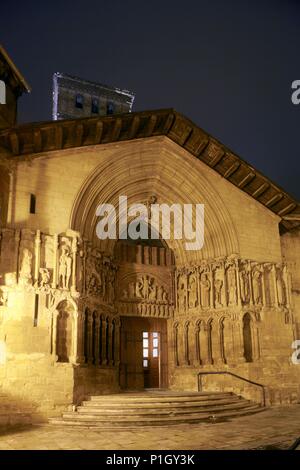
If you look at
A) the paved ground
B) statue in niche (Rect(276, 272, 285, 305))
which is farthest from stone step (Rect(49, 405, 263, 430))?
statue in niche (Rect(276, 272, 285, 305))

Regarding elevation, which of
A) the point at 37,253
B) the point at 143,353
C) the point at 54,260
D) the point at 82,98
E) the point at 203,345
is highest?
the point at 82,98

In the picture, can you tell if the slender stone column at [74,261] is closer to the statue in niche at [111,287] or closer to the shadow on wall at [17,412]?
the statue in niche at [111,287]

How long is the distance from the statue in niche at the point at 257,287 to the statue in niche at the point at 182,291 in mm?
2133

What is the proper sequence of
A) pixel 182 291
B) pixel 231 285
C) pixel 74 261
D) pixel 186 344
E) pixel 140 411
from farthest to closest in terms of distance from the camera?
1. pixel 182 291
2. pixel 186 344
3. pixel 231 285
4. pixel 74 261
5. pixel 140 411

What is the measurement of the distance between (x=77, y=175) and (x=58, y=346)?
4393 millimetres

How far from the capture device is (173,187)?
14086mm

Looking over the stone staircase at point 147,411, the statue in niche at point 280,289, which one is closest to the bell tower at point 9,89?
the stone staircase at point 147,411

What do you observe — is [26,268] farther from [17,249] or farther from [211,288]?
[211,288]

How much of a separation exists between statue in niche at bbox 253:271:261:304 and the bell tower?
911 centimetres

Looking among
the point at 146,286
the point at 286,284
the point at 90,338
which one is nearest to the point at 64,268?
the point at 90,338

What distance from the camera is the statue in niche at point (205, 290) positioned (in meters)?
13.7

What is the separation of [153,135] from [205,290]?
4.92 meters
